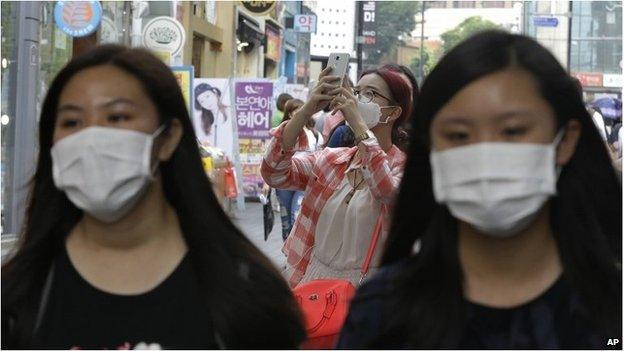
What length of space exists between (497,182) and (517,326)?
0.33 meters

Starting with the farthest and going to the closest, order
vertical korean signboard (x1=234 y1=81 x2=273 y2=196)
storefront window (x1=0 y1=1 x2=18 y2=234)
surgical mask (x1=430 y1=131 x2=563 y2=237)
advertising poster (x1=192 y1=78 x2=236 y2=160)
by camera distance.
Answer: vertical korean signboard (x1=234 y1=81 x2=273 y2=196) → advertising poster (x1=192 y1=78 x2=236 y2=160) → storefront window (x1=0 y1=1 x2=18 y2=234) → surgical mask (x1=430 y1=131 x2=563 y2=237)

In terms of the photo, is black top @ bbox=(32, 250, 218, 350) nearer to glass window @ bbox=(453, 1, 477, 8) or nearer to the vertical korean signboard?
the vertical korean signboard

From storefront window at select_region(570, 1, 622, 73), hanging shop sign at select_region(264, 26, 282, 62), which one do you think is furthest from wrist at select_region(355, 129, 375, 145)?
storefront window at select_region(570, 1, 622, 73)

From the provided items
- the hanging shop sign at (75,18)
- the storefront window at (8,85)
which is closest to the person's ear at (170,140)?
the storefront window at (8,85)

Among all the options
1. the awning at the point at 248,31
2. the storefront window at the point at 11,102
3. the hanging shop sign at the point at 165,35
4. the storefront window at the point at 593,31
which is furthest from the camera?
the storefront window at the point at 593,31

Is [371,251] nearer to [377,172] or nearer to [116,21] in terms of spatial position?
[377,172]

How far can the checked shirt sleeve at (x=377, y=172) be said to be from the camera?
184 inches

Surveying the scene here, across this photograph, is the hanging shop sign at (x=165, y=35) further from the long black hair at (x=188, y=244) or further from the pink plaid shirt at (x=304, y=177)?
the long black hair at (x=188, y=244)

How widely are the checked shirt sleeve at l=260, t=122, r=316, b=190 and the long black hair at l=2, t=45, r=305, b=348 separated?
186 cm

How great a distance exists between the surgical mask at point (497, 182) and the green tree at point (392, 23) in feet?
209

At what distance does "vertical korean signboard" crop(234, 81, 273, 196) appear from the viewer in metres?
17.9

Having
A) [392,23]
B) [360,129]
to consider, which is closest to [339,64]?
[360,129]

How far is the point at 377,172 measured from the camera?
4.68m

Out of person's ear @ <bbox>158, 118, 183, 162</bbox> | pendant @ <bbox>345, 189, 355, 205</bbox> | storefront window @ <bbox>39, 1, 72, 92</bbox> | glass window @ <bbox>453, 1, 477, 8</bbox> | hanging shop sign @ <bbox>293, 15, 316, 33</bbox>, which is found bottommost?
pendant @ <bbox>345, 189, 355, 205</bbox>
